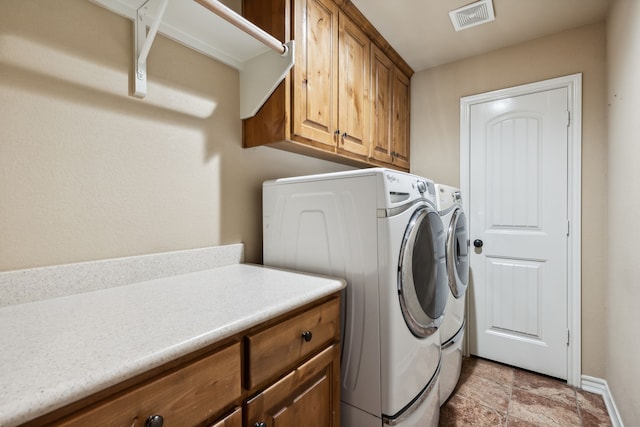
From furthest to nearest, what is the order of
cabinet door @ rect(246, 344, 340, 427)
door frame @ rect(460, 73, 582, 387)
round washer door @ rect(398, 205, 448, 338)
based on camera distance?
door frame @ rect(460, 73, 582, 387) < round washer door @ rect(398, 205, 448, 338) < cabinet door @ rect(246, 344, 340, 427)

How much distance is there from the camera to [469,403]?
6.15ft

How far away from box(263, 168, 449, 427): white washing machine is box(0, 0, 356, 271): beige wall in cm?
43

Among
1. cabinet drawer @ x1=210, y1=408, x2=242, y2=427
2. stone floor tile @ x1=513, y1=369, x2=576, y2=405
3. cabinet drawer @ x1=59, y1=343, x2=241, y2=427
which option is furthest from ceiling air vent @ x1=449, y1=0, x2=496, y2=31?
stone floor tile @ x1=513, y1=369, x2=576, y2=405

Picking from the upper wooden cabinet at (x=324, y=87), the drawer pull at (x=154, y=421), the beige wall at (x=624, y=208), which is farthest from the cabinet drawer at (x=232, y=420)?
the beige wall at (x=624, y=208)

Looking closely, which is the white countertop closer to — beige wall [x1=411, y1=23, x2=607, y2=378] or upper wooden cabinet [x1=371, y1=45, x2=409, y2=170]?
upper wooden cabinet [x1=371, y1=45, x2=409, y2=170]

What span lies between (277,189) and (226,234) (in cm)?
34

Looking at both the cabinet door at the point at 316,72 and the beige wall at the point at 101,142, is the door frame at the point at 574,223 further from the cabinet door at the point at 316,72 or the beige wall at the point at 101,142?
the beige wall at the point at 101,142

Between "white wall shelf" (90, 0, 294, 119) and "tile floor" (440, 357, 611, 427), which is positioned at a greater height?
"white wall shelf" (90, 0, 294, 119)

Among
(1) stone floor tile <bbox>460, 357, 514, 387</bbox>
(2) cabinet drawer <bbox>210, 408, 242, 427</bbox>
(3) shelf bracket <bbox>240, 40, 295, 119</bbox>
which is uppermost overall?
(3) shelf bracket <bbox>240, 40, 295, 119</bbox>

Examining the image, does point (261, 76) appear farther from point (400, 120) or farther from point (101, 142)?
point (400, 120)

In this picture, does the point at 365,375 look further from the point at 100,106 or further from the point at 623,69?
the point at 623,69

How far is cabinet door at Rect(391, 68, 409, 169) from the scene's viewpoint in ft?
8.15

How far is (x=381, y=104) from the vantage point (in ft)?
7.40

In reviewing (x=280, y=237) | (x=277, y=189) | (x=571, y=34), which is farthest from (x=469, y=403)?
(x=571, y=34)
